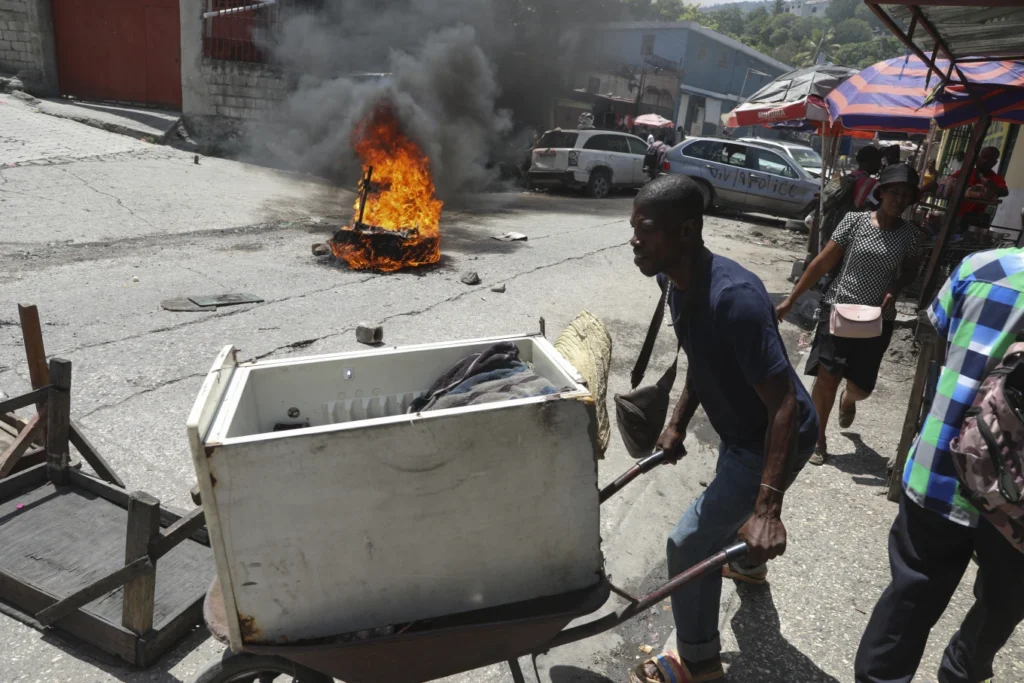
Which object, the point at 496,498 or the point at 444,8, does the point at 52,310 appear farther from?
the point at 444,8

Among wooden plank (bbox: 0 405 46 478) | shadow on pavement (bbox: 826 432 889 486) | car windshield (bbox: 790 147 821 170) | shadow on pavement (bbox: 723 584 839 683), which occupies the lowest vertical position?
shadow on pavement (bbox: 723 584 839 683)

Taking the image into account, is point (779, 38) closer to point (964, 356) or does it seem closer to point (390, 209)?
point (390, 209)

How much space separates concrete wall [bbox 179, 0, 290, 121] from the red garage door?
1318mm

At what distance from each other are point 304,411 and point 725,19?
391ft

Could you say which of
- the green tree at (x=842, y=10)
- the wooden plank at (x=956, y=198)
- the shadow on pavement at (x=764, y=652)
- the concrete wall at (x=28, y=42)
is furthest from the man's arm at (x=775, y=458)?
the green tree at (x=842, y=10)

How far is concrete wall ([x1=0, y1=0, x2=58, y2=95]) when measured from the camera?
15633 millimetres

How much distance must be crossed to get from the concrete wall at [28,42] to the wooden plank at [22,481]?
1731 cm

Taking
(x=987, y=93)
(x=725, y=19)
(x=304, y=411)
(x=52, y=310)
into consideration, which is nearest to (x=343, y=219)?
(x=52, y=310)

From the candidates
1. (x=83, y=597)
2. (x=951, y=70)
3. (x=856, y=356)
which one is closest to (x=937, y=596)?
(x=856, y=356)

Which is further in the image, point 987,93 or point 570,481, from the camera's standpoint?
point 987,93

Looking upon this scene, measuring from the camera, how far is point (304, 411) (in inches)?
87.8

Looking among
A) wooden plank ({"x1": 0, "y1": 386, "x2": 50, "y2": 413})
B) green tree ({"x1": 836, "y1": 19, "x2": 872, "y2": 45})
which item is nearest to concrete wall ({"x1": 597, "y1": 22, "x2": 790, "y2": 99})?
wooden plank ({"x1": 0, "y1": 386, "x2": 50, "y2": 413})

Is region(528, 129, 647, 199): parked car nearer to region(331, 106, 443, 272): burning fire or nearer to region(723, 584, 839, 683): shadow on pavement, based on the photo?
region(331, 106, 443, 272): burning fire

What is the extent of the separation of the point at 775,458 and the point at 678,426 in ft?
2.21
